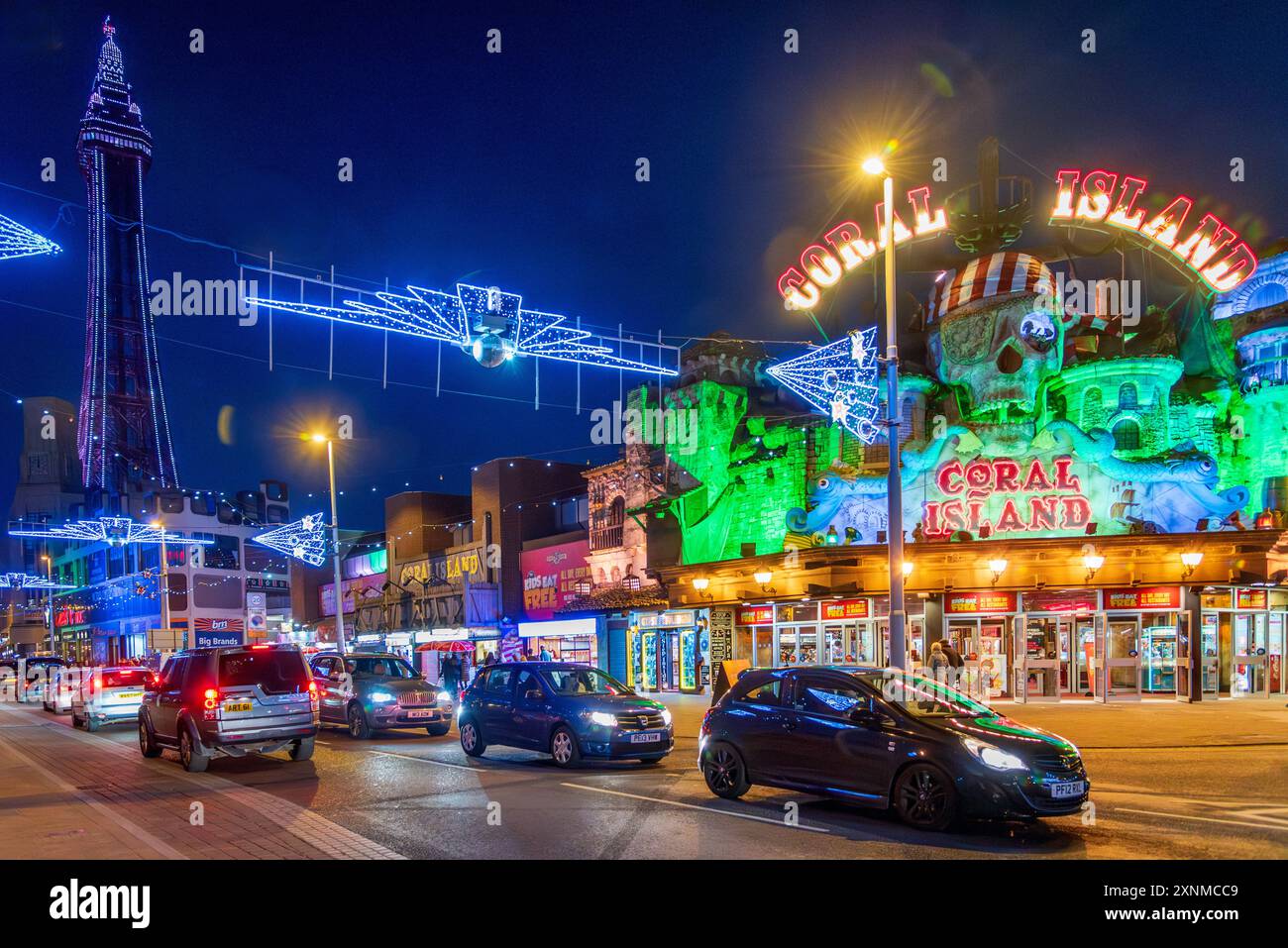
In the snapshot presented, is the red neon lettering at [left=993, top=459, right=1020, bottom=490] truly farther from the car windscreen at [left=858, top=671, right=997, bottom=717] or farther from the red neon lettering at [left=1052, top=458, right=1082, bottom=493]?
the car windscreen at [left=858, top=671, right=997, bottom=717]

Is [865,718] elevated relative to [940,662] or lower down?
elevated

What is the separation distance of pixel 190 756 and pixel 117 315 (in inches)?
4293

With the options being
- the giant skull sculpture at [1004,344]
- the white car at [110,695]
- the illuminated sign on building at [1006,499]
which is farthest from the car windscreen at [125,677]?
the giant skull sculpture at [1004,344]

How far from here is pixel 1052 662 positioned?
27.4m

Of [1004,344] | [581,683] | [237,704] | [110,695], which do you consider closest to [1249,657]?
[1004,344]

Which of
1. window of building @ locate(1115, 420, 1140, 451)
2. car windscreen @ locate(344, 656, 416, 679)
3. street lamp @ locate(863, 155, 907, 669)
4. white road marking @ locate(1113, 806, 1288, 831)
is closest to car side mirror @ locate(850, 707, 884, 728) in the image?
white road marking @ locate(1113, 806, 1288, 831)

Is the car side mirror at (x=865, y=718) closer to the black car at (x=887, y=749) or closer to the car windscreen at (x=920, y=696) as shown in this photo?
the black car at (x=887, y=749)

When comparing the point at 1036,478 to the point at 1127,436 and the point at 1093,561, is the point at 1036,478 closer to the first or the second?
the point at 1127,436

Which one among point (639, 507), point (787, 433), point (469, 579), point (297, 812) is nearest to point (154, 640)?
point (469, 579)

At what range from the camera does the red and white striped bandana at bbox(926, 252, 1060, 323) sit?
28.5 metres

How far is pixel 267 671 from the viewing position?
627 inches

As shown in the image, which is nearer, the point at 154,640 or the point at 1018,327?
the point at 1018,327

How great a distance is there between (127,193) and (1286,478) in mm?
118218
